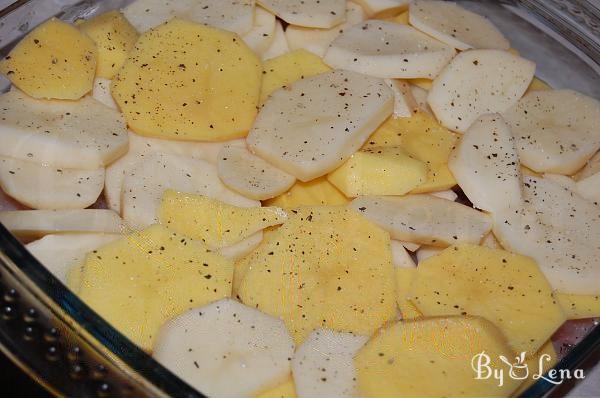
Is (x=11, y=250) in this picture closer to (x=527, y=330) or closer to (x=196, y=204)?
(x=196, y=204)

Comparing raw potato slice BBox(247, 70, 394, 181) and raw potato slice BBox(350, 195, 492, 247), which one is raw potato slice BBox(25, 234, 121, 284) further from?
raw potato slice BBox(350, 195, 492, 247)

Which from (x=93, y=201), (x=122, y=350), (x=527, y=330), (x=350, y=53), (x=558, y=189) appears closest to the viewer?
(x=122, y=350)

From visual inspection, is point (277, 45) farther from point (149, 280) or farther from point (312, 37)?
point (149, 280)

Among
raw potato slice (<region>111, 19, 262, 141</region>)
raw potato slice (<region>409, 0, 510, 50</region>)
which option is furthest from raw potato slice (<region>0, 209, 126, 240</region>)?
raw potato slice (<region>409, 0, 510, 50</region>)

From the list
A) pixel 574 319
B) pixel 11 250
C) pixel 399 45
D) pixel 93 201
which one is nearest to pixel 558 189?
pixel 574 319

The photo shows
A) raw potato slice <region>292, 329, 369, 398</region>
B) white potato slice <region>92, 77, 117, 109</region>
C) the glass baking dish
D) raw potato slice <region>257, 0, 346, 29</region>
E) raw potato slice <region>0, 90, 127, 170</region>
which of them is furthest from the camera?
raw potato slice <region>257, 0, 346, 29</region>

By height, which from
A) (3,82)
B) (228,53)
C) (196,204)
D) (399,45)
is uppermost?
(399,45)

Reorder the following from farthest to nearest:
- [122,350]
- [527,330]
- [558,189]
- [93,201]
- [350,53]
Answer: [350,53] → [558,189] → [93,201] → [527,330] → [122,350]
